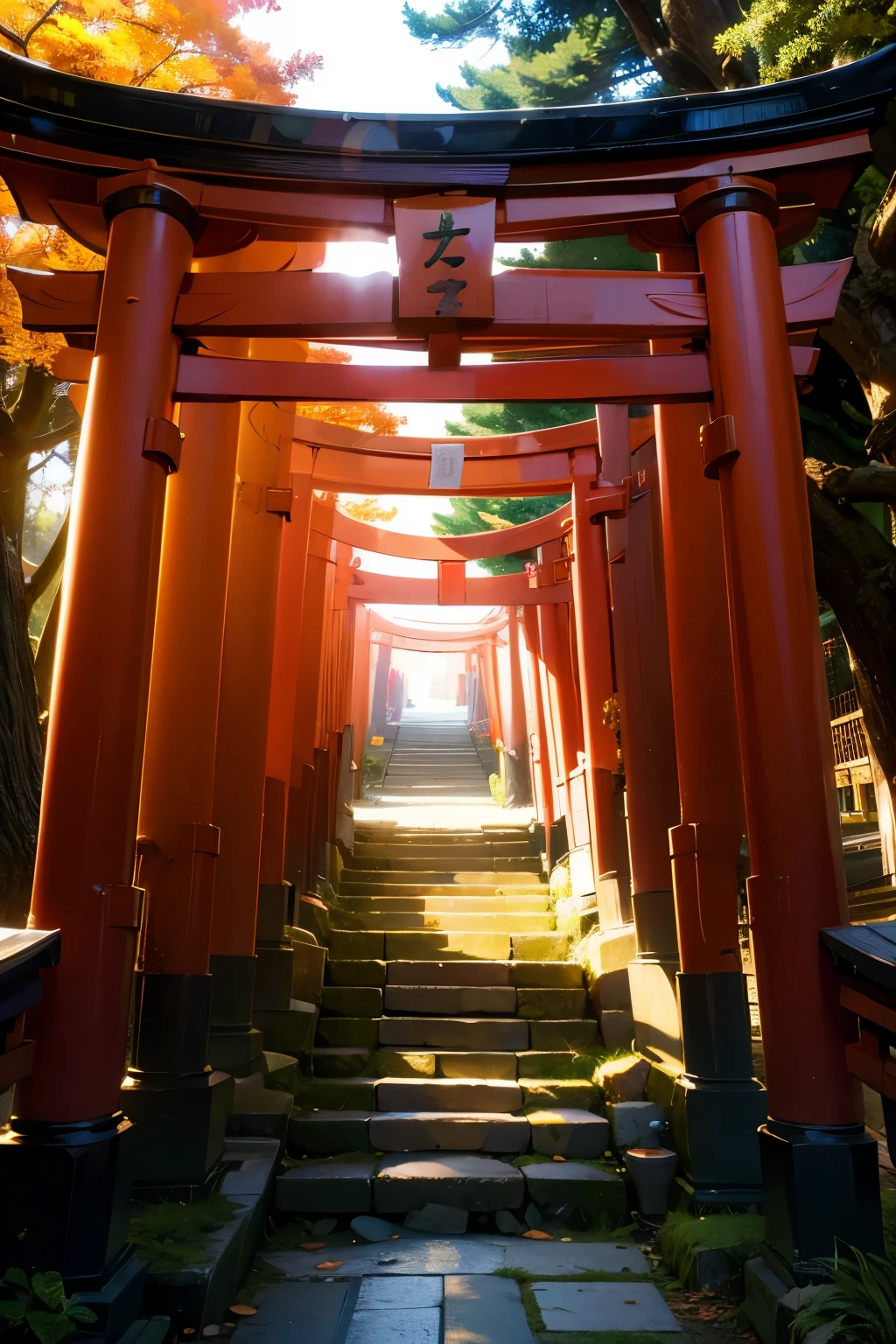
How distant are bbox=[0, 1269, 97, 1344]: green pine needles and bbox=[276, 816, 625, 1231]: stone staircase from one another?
7.72 ft

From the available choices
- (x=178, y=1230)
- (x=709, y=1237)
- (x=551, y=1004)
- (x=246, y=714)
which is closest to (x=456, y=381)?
(x=246, y=714)

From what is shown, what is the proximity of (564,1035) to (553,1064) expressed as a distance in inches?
14.5

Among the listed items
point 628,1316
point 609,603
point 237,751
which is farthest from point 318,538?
point 628,1316

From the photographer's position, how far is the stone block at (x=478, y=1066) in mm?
6387

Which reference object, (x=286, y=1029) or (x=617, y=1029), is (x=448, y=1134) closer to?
(x=286, y=1029)

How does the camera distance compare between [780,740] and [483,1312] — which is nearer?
[780,740]

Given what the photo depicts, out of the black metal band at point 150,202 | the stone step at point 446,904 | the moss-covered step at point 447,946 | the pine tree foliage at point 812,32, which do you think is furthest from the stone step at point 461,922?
the pine tree foliage at point 812,32

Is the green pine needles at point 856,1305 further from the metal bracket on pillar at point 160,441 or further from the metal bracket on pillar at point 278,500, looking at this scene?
the metal bracket on pillar at point 278,500

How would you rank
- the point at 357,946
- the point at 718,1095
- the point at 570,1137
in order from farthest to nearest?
the point at 357,946, the point at 570,1137, the point at 718,1095

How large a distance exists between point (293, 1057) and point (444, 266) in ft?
16.6

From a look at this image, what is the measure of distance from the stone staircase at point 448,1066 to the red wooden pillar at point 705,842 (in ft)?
2.53

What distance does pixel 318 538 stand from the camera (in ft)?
30.5

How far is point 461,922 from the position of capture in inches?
348

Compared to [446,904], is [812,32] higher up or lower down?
higher up
